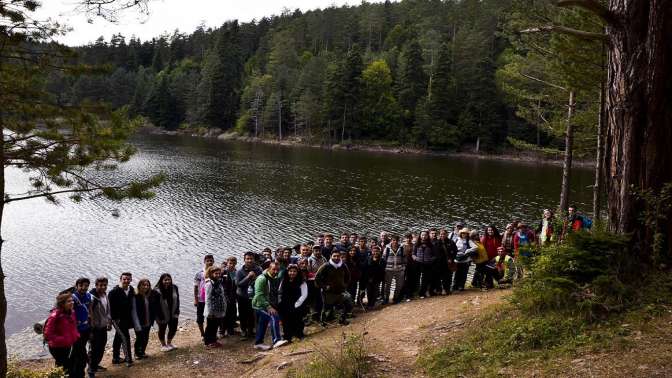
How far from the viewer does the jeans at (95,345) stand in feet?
26.8

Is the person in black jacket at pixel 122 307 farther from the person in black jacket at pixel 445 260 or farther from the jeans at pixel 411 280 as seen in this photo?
the person in black jacket at pixel 445 260

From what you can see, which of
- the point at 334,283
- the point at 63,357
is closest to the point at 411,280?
the point at 334,283

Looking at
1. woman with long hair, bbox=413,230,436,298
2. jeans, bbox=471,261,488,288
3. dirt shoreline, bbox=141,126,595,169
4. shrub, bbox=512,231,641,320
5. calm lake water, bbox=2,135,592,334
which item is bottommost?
calm lake water, bbox=2,135,592,334

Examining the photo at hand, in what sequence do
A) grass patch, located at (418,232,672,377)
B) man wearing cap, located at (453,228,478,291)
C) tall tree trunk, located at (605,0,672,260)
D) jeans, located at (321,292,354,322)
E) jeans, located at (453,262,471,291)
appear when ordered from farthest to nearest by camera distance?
jeans, located at (453,262,471,291)
man wearing cap, located at (453,228,478,291)
jeans, located at (321,292,354,322)
tall tree trunk, located at (605,0,672,260)
grass patch, located at (418,232,672,377)

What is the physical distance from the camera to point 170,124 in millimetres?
90812

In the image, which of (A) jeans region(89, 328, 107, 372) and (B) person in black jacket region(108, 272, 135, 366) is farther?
(B) person in black jacket region(108, 272, 135, 366)

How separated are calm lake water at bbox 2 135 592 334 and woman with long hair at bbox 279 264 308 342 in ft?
21.1

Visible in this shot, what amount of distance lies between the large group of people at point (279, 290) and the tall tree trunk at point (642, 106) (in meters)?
0.88

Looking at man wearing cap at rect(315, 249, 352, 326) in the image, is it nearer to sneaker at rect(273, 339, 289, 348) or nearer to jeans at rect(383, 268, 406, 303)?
sneaker at rect(273, 339, 289, 348)

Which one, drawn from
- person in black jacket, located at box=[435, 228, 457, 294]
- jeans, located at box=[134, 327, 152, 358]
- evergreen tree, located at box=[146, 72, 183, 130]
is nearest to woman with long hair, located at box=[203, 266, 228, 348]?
jeans, located at box=[134, 327, 152, 358]

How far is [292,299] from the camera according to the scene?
8750 millimetres

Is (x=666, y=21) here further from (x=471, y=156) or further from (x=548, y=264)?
(x=471, y=156)

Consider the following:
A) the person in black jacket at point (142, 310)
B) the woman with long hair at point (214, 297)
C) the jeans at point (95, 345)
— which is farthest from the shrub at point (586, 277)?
the jeans at point (95, 345)

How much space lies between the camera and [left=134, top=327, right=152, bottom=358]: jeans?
8922mm
